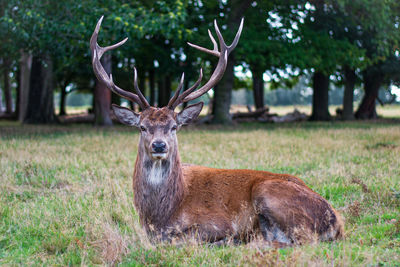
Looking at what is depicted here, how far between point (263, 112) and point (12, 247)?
2218 cm

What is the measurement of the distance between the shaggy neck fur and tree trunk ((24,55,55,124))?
663 inches

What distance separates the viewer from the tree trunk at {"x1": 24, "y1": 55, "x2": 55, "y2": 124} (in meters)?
20.3

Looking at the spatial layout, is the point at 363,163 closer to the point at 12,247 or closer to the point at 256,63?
the point at 12,247

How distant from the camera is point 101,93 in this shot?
56.4 feet

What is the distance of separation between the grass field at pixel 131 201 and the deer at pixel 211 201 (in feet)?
0.74

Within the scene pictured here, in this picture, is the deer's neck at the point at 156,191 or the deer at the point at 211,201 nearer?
the deer at the point at 211,201

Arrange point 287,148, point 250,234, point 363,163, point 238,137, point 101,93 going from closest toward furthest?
point 250,234, point 363,163, point 287,148, point 238,137, point 101,93

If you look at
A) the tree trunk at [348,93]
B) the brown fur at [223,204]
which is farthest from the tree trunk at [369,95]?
the brown fur at [223,204]

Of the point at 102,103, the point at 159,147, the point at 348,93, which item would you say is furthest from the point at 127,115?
the point at 348,93

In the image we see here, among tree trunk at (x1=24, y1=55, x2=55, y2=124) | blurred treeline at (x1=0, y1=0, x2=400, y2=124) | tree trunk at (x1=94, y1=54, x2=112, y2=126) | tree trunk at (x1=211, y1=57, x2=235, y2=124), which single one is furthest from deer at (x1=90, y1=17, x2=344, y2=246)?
tree trunk at (x1=24, y1=55, x2=55, y2=124)

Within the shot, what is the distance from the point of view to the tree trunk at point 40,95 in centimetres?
2030

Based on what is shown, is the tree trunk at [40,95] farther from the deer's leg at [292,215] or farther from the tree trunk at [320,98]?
the deer's leg at [292,215]

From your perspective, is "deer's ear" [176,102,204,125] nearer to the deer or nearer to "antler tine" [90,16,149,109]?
the deer

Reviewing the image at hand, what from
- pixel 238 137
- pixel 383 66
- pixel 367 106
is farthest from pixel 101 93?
pixel 367 106
